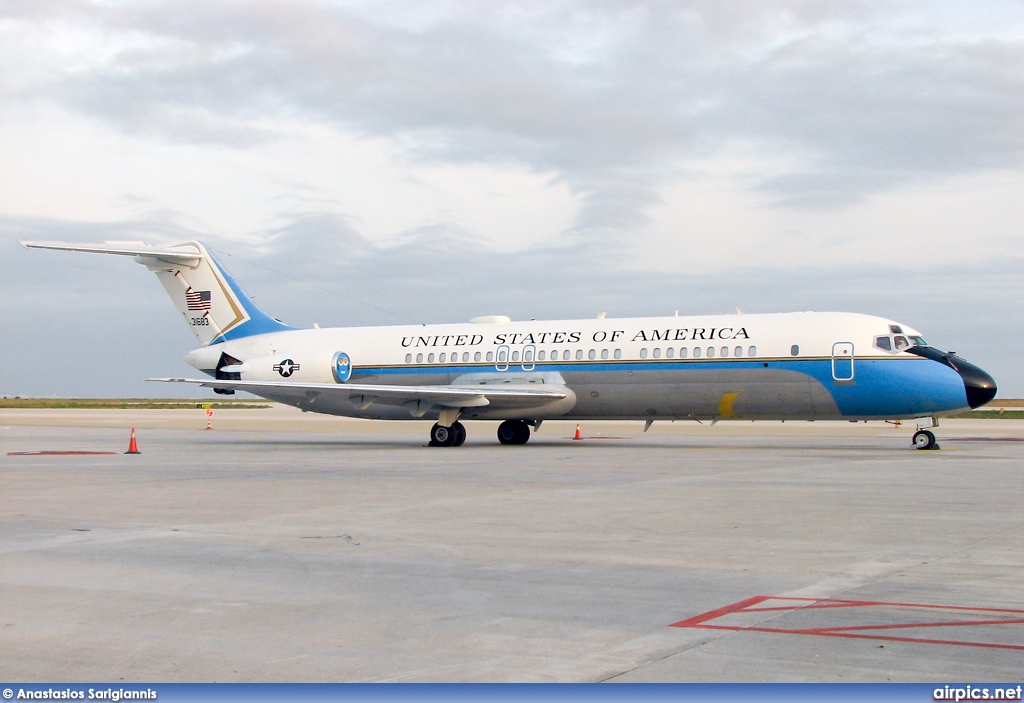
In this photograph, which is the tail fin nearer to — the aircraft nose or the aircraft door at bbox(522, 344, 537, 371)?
the aircraft door at bbox(522, 344, 537, 371)

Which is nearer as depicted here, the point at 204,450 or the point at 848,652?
the point at 848,652

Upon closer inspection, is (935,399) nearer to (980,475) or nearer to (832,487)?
(980,475)

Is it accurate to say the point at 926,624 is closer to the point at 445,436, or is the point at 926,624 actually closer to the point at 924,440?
the point at 924,440

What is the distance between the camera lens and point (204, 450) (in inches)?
1116

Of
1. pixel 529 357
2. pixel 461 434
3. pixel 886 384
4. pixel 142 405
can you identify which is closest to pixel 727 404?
pixel 886 384

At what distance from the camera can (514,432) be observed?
103 feet

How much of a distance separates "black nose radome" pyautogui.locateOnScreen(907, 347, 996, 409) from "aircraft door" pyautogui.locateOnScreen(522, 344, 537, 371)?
9.90m

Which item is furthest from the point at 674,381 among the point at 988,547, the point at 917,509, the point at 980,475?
the point at 988,547

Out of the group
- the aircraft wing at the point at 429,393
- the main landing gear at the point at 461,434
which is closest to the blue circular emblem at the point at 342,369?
the aircraft wing at the point at 429,393

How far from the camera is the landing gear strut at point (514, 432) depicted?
31328mm

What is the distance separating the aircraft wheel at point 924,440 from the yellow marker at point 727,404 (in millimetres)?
4532

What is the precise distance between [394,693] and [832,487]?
11.9 meters

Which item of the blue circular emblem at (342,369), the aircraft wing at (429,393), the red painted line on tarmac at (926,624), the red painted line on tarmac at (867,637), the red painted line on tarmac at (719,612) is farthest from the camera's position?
the blue circular emblem at (342,369)

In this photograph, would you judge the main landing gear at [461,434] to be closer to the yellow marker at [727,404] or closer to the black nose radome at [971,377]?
the yellow marker at [727,404]
